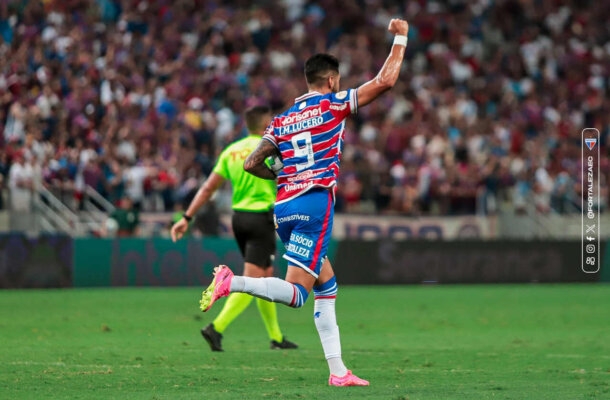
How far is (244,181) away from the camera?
455 inches

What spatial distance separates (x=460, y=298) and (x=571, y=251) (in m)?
6.41

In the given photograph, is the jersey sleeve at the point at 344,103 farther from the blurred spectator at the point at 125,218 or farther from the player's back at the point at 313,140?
the blurred spectator at the point at 125,218

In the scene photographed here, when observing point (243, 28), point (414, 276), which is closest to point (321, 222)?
point (414, 276)

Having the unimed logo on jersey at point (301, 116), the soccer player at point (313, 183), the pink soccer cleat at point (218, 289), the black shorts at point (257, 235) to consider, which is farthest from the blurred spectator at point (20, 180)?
the pink soccer cleat at point (218, 289)

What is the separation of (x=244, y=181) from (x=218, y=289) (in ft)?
12.3

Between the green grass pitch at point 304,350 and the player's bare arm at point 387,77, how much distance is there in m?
2.09

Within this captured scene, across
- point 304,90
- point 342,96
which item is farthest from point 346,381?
point 304,90

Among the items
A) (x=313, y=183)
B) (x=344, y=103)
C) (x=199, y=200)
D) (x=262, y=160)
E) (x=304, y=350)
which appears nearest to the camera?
(x=344, y=103)

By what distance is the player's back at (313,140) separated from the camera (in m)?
8.23

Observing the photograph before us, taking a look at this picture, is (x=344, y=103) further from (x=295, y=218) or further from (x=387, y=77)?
(x=295, y=218)

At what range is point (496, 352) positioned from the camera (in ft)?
37.1

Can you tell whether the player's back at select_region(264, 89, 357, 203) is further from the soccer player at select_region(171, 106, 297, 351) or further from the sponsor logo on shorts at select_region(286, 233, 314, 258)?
the soccer player at select_region(171, 106, 297, 351)

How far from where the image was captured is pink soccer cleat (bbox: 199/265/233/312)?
786 centimetres

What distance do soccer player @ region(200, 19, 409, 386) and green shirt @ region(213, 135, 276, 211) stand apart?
9.91 feet
